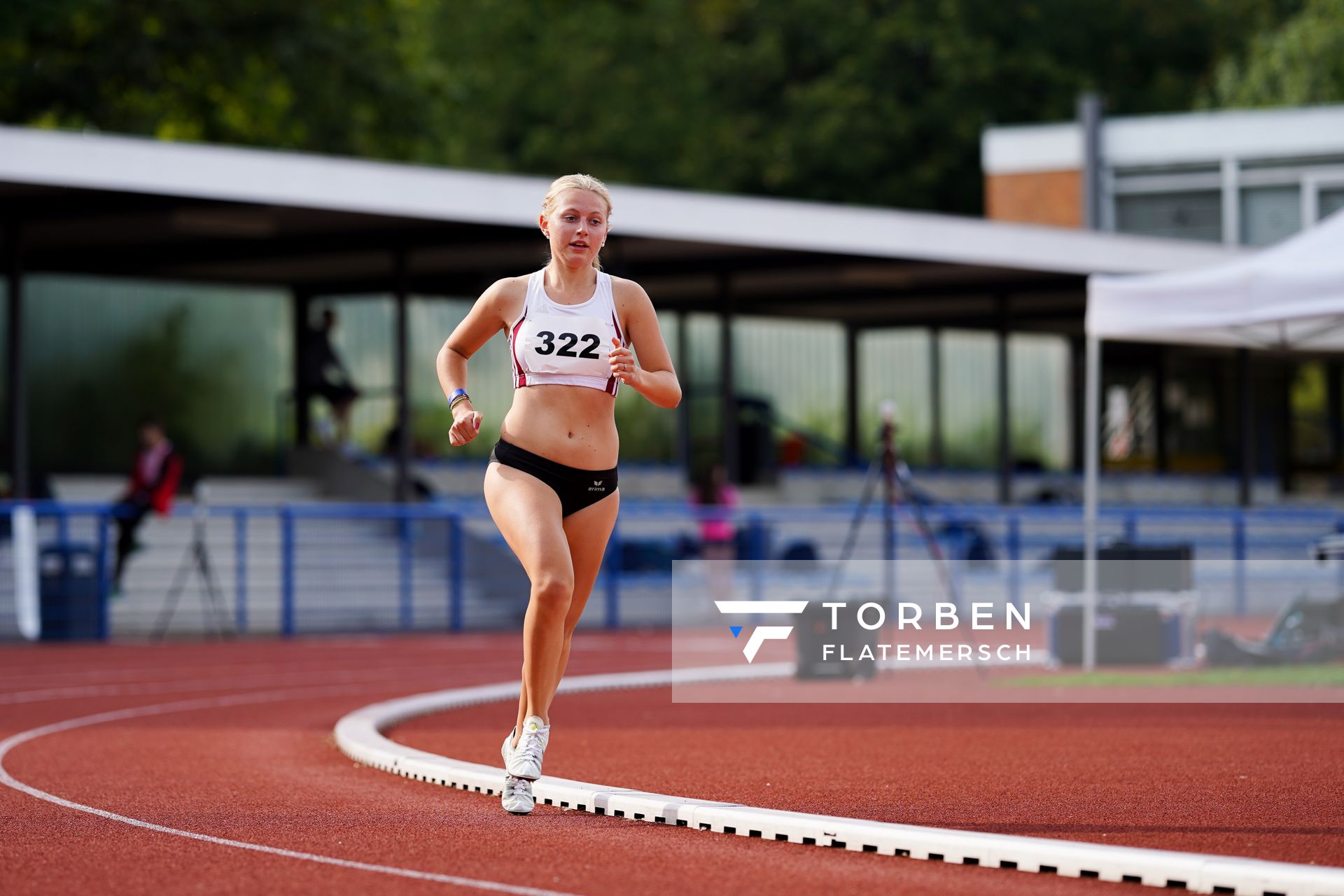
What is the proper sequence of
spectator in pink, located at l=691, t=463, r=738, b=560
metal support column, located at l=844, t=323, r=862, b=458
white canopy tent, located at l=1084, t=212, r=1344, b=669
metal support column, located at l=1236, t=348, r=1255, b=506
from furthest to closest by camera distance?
metal support column, located at l=844, t=323, r=862, b=458 → metal support column, located at l=1236, t=348, r=1255, b=506 → spectator in pink, located at l=691, t=463, r=738, b=560 → white canopy tent, located at l=1084, t=212, r=1344, b=669

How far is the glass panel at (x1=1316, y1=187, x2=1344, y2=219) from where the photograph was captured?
38.7 m

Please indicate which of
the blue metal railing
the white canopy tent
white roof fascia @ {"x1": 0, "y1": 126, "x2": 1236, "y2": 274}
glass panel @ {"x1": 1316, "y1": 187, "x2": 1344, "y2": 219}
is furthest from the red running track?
glass panel @ {"x1": 1316, "y1": 187, "x2": 1344, "y2": 219}

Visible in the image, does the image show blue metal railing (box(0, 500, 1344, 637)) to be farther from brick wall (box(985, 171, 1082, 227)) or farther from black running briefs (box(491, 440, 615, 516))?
brick wall (box(985, 171, 1082, 227))

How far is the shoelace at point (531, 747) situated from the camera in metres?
7.42

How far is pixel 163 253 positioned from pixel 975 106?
31.0 m

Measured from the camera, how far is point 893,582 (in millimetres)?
19188

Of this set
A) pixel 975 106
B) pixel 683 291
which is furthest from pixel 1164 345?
pixel 975 106

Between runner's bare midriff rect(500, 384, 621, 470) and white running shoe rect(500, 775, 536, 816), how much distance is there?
115 cm

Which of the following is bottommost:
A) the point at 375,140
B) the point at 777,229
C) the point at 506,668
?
the point at 506,668

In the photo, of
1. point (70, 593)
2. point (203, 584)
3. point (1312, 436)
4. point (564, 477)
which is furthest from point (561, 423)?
point (1312, 436)

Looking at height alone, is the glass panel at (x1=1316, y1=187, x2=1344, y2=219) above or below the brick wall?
below

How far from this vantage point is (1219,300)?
47.2ft

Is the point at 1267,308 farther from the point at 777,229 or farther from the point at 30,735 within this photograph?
the point at 777,229

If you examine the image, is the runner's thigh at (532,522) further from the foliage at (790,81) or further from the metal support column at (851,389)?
the foliage at (790,81)
